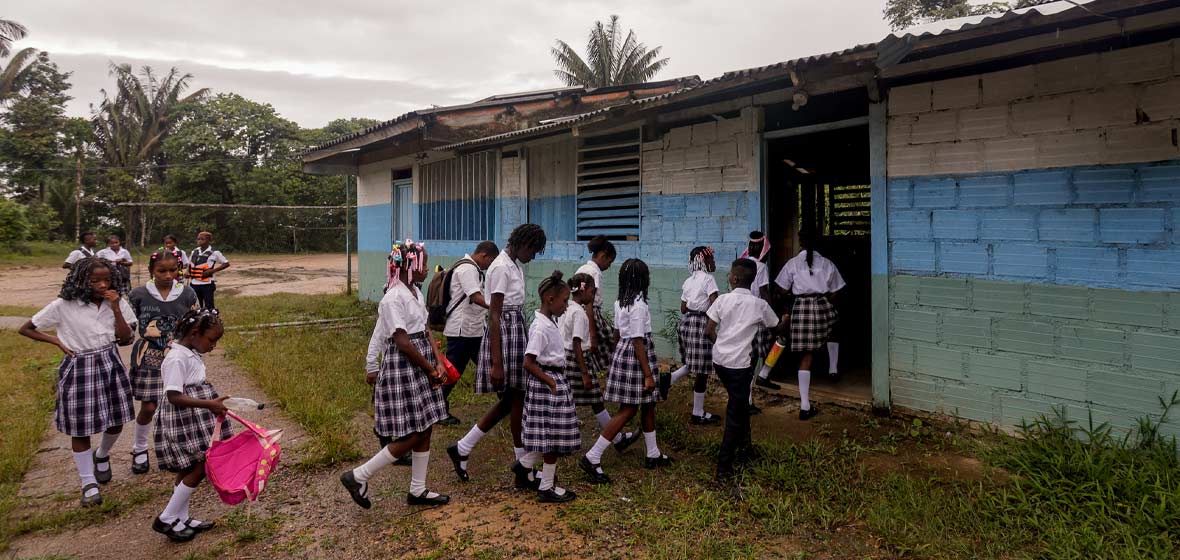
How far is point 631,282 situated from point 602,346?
0.71 m

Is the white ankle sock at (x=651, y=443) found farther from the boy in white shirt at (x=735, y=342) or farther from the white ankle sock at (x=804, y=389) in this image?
the white ankle sock at (x=804, y=389)

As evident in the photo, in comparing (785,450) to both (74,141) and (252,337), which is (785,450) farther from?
(74,141)

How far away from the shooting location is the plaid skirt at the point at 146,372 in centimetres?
429

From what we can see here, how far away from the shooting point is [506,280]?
4.14 meters

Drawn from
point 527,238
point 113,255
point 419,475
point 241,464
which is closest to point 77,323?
point 241,464

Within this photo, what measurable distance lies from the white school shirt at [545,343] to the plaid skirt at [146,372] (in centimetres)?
252

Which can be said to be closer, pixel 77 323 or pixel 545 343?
pixel 545 343

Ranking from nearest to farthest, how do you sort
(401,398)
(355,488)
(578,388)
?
(401,398) → (355,488) → (578,388)

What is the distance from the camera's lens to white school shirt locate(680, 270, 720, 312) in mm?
4875

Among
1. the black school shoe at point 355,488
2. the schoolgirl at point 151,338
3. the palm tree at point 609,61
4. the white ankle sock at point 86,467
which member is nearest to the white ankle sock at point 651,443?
the black school shoe at point 355,488

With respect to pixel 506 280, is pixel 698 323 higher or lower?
lower

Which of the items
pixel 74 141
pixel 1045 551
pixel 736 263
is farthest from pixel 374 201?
pixel 74 141

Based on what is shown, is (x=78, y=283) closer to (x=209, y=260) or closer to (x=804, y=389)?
(x=804, y=389)

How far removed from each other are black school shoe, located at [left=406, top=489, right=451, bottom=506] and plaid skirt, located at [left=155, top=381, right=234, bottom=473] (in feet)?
3.52
